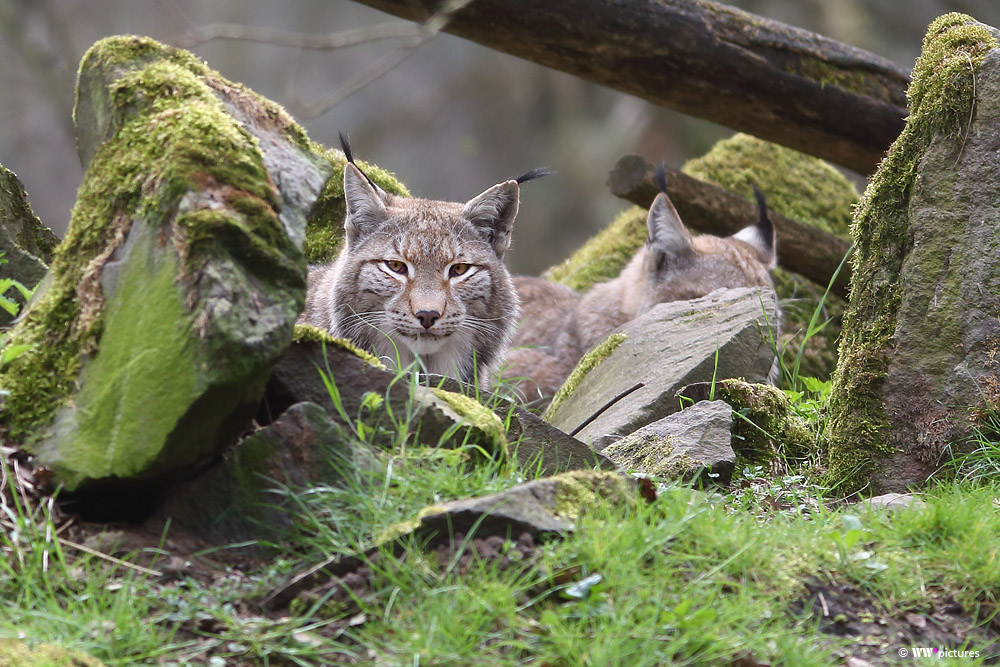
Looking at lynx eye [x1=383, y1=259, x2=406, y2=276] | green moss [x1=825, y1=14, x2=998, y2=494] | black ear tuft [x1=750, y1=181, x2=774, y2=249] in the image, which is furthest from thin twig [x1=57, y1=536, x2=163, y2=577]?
black ear tuft [x1=750, y1=181, x2=774, y2=249]

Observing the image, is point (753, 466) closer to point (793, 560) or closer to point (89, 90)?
point (793, 560)

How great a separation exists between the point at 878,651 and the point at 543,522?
3.23ft

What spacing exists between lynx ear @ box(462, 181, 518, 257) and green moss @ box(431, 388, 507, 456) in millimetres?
2047

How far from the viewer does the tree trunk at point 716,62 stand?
20.7 ft

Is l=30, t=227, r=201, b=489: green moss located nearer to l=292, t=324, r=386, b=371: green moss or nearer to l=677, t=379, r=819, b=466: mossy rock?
l=292, t=324, r=386, b=371: green moss

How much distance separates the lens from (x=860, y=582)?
3031 mm

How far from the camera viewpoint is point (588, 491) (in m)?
3.09

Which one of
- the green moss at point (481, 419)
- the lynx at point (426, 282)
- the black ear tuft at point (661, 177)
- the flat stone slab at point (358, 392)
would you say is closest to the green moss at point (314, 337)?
the flat stone slab at point (358, 392)

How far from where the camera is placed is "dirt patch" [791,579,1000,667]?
2801 mm

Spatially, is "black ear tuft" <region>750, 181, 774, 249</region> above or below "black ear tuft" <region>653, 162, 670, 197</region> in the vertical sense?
below

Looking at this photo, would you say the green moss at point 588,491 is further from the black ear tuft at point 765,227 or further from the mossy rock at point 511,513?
the black ear tuft at point 765,227

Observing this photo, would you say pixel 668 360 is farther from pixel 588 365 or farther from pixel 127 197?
pixel 127 197

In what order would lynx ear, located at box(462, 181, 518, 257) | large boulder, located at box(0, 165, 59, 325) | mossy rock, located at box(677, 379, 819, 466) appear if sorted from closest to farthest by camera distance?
large boulder, located at box(0, 165, 59, 325) → mossy rock, located at box(677, 379, 819, 466) → lynx ear, located at box(462, 181, 518, 257)

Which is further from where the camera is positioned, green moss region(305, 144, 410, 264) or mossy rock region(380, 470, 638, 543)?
green moss region(305, 144, 410, 264)
